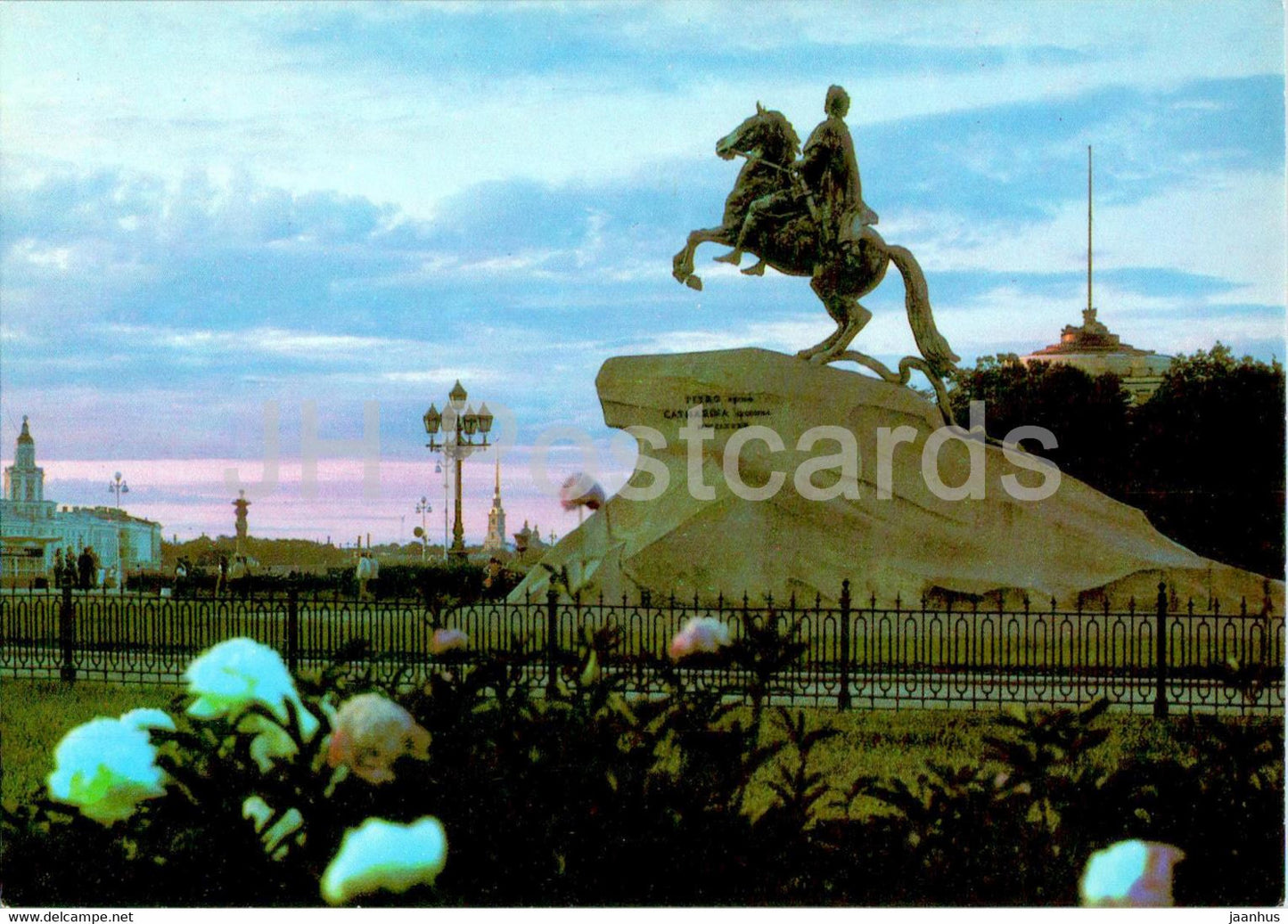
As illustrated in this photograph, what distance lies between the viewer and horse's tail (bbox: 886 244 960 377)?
1606cm

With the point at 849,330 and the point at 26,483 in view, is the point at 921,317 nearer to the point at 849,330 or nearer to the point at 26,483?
the point at 849,330

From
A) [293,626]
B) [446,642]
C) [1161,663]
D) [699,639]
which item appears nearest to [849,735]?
[1161,663]

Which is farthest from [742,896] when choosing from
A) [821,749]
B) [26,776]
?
[26,776]

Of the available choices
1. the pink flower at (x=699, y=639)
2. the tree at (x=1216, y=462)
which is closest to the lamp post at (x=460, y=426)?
the tree at (x=1216, y=462)

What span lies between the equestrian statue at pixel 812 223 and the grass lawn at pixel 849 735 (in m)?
6.88

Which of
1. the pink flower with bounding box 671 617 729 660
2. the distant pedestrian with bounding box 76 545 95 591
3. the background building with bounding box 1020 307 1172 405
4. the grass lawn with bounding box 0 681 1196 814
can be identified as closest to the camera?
the pink flower with bounding box 671 617 729 660

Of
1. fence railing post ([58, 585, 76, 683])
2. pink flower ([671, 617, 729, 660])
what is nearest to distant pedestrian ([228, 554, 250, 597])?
fence railing post ([58, 585, 76, 683])

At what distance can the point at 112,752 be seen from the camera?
2951 millimetres

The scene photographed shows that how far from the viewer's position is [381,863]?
7.66 feet

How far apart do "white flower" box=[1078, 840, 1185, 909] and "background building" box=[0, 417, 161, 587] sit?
18.7 m

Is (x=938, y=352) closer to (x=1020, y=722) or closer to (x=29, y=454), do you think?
(x=29, y=454)

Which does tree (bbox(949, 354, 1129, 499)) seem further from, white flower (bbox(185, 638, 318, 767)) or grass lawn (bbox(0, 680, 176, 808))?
white flower (bbox(185, 638, 318, 767))

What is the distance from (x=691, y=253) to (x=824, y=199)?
5.17 ft

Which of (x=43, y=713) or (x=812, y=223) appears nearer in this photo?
(x=43, y=713)
